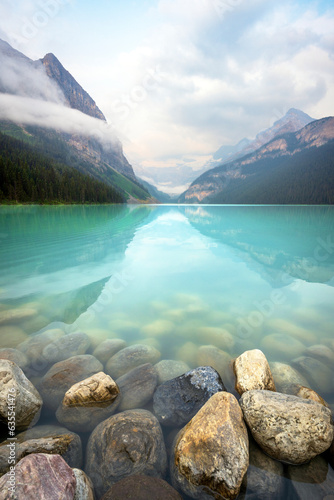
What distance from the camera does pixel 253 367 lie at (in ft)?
19.9

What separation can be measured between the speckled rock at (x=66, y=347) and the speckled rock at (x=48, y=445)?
2621 millimetres

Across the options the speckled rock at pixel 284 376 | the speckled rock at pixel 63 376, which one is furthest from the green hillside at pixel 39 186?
the speckled rock at pixel 284 376

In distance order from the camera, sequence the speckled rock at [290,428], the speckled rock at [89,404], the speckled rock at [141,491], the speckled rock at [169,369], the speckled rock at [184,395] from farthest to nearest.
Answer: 1. the speckled rock at [169,369]
2. the speckled rock at [184,395]
3. the speckled rock at [89,404]
4. the speckled rock at [290,428]
5. the speckled rock at [141,491]

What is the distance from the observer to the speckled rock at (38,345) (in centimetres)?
717

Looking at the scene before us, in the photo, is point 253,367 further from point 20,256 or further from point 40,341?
point 20,256

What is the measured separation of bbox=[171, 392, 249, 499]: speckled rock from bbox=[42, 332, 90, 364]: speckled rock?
4703mm

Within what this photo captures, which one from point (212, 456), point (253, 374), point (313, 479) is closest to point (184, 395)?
point (253, 374)

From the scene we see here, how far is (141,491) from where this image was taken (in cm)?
340

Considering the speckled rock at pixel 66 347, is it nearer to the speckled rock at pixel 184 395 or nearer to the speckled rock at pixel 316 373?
the speckled rock at pixel 184 395

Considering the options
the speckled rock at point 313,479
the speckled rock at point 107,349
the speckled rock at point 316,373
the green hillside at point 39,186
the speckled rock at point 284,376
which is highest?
the green hillside at point 39,186

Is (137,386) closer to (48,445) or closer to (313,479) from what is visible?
(48,445)

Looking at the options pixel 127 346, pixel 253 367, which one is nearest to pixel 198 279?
pixel 127 346

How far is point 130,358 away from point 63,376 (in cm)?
202

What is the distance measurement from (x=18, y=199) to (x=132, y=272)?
10109 centimetres
